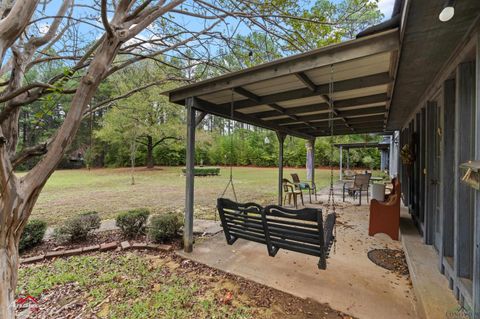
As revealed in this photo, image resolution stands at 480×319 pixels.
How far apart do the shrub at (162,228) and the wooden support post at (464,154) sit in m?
3.60

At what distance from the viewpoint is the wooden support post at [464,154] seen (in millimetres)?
1983

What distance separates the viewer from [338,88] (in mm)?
3074

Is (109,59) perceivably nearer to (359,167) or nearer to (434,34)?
(434,34)

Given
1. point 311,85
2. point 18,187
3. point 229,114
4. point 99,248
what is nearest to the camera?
point 18,187

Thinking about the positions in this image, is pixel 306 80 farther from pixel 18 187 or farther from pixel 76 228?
pixel 76 228

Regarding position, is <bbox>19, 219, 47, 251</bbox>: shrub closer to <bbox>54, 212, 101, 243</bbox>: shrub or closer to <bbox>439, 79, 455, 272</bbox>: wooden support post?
<bbox>54, 212, 101, 243</bbox>: shrub

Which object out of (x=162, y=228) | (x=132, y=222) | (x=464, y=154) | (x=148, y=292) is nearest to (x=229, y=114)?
(x=162, y=228)

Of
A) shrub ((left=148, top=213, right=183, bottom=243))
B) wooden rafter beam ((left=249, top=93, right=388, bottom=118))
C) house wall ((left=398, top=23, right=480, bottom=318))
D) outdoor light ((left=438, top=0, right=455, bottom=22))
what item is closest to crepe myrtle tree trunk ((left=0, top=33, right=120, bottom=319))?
shrub ((left=148, top=213, right=183, bottom=243))

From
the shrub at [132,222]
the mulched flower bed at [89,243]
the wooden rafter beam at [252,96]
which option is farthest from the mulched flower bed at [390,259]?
the shrub at [132,222]

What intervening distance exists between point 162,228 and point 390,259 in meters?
3.46

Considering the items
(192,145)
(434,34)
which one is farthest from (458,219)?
(192,145)

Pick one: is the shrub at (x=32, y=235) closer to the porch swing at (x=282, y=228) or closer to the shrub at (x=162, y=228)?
the shrub at (x=162, y=228)

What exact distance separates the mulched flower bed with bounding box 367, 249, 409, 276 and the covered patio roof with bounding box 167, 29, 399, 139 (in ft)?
7.56

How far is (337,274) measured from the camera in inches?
109
